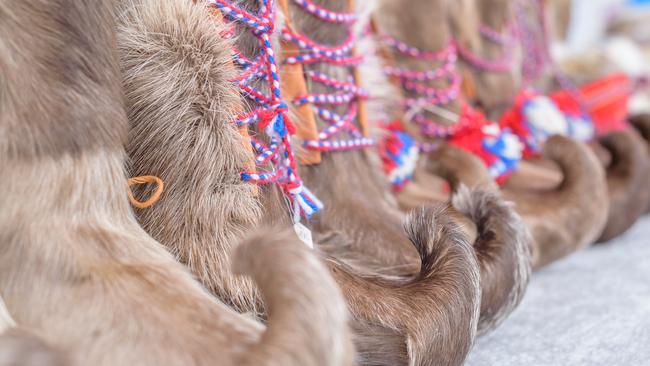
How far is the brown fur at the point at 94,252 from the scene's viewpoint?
0.41 meters

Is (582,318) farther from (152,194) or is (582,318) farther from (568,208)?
(152,194)

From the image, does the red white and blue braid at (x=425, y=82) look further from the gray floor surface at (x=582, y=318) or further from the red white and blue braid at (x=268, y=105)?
the red white and blue braid at (x=268, y=105)

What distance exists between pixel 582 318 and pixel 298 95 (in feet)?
1.43

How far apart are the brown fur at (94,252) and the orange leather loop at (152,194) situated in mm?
32

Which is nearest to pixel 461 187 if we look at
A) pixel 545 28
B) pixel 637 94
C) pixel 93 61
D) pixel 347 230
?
pixel 347 230

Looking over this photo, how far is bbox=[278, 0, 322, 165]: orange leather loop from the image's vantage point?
706mm

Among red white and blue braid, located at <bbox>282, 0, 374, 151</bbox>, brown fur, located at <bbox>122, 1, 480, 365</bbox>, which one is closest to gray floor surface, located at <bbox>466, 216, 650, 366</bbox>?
brown fur, located at <bbox>122, 1, 480, 365</bbox>

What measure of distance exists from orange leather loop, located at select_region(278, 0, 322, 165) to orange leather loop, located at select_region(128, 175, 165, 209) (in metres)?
0.18

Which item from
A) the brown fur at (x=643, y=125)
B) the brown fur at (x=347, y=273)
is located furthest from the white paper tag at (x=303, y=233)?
the brown fur at (x=643, y=125)

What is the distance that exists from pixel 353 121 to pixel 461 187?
143 mm

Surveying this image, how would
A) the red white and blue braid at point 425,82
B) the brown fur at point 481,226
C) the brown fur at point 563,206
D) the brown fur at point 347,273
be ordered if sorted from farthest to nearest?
the red white and blue braid at point 425,82, the brown fur at point 563,206, the brown fur at point 481,226, the brown fur at point 347,273

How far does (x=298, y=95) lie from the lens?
2.33ft

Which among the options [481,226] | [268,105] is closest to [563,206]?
[481,226]

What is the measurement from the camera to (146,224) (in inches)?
22.2
